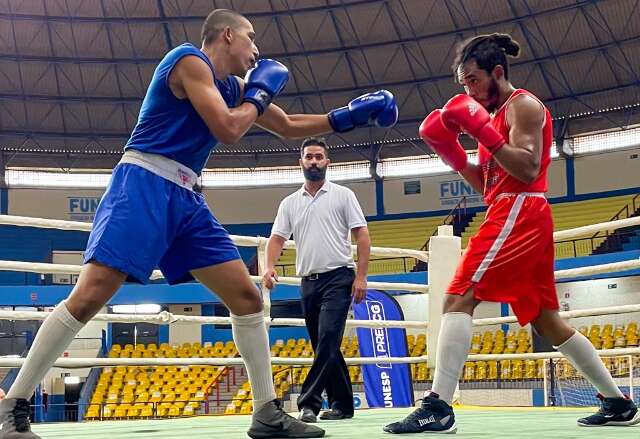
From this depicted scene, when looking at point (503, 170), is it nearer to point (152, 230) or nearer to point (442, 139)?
point (442, 139)

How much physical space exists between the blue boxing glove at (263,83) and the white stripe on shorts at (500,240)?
0.93m

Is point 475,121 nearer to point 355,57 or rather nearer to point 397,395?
point 397,395

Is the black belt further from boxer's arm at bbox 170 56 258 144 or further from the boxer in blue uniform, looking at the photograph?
boxer's arm at bbox 170 56 258 144

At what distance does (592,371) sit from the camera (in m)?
3.02

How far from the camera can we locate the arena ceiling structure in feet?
54.9

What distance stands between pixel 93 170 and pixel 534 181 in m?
19.5

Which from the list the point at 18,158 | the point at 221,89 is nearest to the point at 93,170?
the point at 18,158

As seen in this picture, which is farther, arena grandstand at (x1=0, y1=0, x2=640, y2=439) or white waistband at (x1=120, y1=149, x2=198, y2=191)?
arena grandstand at (x1=0, y1=0, x2=640, y2=439)

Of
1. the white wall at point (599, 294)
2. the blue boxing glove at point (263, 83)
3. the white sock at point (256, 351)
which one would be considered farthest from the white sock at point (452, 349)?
the white wall at point (599, 294)

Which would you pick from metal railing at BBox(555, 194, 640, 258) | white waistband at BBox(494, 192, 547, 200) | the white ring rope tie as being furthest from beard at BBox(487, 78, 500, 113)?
metal railing at BBox(555, 194, 640, 258)

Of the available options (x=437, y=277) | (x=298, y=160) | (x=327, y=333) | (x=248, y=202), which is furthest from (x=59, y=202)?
(x=327, y=333)

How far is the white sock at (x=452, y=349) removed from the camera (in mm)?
2701

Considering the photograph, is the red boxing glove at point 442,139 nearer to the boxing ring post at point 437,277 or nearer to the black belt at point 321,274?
the black belt at point 321,274

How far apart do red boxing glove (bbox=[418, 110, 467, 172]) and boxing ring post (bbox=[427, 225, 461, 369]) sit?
1.76 metres
